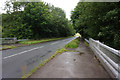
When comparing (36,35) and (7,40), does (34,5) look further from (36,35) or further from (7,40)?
(7,40)

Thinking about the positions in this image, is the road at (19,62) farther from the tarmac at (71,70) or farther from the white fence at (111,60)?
the white fence at (111,60)

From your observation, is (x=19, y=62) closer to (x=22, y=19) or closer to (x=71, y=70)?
(x=71, y=70)

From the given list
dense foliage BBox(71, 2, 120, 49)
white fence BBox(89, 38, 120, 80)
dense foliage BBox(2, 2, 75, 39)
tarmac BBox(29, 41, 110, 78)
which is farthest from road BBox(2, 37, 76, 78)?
dense foliage BBox(2, 2, 75, 39)

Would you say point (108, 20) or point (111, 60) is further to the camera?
point (108, 20)

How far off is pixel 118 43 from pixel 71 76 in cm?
538

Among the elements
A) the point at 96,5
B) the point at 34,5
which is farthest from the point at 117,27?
the point at 34,5

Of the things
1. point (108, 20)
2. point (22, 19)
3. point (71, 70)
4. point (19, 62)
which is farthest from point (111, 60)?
point (22, 19)

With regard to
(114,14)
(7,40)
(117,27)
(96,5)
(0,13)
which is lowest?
(7,40)

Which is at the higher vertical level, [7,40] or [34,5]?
[34,5]

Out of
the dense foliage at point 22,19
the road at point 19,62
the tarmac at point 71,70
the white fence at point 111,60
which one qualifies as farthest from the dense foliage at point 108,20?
the dense foliage at point 22,19

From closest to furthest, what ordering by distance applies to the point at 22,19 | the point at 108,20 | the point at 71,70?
the point at 71,70, the point at 108,20, the point at 22,19

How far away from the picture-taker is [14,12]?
29047 millimetres

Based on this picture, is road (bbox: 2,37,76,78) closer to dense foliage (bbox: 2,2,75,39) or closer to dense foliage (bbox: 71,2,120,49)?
dense foliage (bbox: 71,2,120,49)

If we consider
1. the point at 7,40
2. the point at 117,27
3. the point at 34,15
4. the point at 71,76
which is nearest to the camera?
the point at 71,76
